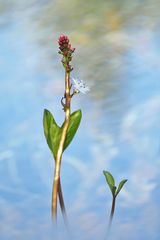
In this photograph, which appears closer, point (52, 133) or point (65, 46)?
point (65, 46)

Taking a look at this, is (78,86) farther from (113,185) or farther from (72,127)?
(113,185)

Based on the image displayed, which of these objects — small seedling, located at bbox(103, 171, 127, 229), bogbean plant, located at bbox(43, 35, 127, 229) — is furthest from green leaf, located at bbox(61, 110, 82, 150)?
small seedling, located at bbox(103, 171, 127, 229)

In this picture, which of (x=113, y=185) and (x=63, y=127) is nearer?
(x=63, y=127)

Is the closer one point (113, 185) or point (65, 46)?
point (65, 46)

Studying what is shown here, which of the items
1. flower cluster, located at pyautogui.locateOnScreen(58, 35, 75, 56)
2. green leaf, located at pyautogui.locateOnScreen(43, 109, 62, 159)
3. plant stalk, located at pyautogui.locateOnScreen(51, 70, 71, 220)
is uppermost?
flower cluster, located at pyautogui.locateOnScreen(58, 35, 75, 56)

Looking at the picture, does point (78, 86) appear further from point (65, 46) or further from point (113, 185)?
point (113, 185)

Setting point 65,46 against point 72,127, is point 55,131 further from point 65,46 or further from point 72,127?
point 65,46

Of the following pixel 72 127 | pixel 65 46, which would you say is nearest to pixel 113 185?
pixel 72 127

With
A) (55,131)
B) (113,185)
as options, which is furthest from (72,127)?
(113,185)

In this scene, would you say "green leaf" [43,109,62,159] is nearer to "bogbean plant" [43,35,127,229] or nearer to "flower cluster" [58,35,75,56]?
"bogbean plant" [43,35,127,229]
